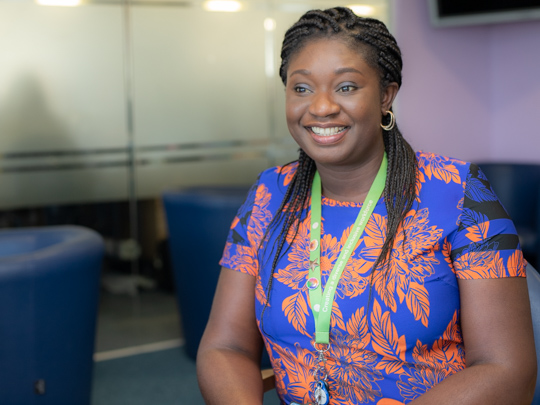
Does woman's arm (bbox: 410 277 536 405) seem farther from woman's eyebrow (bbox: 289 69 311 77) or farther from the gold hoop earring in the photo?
woman's eyebrow (bbox: 289 69 311 77)

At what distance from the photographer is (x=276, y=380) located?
1.51m

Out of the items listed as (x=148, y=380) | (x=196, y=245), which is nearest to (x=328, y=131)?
(x=196, y=245)

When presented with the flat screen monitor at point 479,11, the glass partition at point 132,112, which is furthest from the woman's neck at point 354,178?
the flat screen monitor at point 479,11

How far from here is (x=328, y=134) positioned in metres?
1.42

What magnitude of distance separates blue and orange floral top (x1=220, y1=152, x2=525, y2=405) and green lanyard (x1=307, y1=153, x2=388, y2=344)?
0.01 m

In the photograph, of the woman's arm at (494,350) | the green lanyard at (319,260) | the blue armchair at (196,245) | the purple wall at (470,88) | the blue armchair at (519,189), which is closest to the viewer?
the woman's arm at (494,350)

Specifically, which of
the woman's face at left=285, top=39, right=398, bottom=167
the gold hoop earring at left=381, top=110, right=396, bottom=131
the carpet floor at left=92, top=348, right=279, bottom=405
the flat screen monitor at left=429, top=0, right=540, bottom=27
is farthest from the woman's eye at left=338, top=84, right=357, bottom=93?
the flat screen monitor at left=429, top=0, right=540, bottom=27

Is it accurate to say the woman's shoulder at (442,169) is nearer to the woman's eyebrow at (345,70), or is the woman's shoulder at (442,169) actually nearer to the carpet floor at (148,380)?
the woman's eyebrow at (345,70)

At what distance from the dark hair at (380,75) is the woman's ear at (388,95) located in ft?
0.03

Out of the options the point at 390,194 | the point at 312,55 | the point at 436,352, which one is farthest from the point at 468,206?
the point at 312,55

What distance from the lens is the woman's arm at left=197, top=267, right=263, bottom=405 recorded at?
1.44 m

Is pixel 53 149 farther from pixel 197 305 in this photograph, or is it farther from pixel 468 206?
pixel 468 206

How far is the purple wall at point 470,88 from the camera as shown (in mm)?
4590

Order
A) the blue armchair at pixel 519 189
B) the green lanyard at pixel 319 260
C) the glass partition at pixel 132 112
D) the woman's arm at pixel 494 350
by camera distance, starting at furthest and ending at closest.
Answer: the blue armchair at pixel 519 189 → the glass partition at pixel 132 112 → the green lanyard at pixel 319 260 → the woman's arm at pixel 494 350
